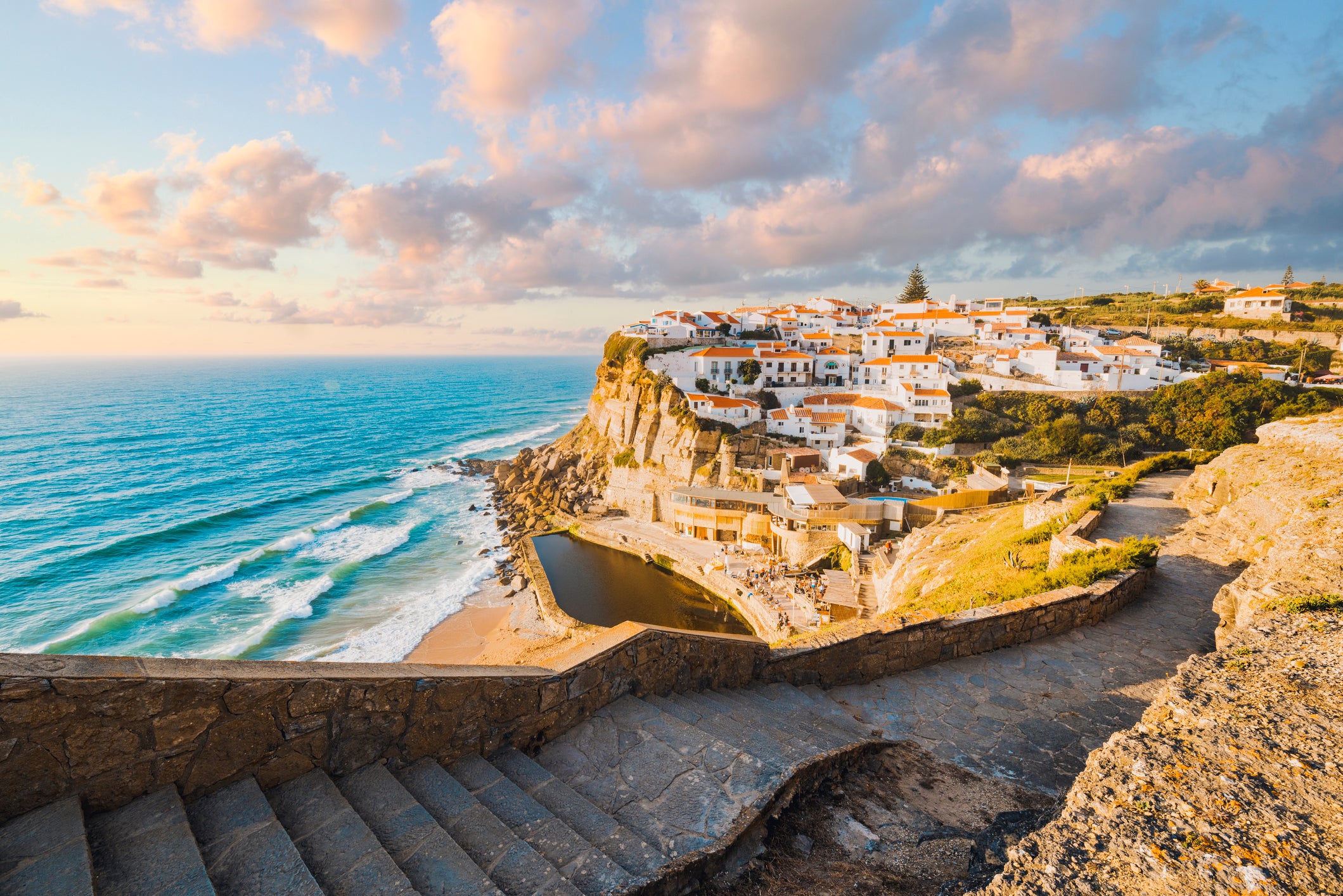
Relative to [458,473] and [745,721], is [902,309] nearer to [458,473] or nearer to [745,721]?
[458,473]

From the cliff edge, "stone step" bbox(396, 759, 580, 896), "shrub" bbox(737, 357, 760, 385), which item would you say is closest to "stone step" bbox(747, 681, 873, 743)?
the cliff edge

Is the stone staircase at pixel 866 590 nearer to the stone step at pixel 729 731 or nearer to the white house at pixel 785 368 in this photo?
the stone step at pixel 729 731

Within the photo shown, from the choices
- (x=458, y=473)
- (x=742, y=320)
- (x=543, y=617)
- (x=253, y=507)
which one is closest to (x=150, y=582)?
(x=253, y=507)

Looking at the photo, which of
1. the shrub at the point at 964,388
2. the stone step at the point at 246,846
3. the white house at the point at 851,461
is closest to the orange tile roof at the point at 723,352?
the white house at the point at 851,461

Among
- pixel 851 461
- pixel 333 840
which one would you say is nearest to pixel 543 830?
pixel 333 840

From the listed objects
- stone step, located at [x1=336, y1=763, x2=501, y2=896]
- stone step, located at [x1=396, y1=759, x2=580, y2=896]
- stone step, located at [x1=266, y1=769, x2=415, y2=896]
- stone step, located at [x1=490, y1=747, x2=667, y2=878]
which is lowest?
stone step, located at [x1=490, y1=747, x2=667, y2=878]

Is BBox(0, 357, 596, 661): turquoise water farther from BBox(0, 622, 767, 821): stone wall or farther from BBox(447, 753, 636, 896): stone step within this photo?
BBox(447, 753, 636, 896): stone step

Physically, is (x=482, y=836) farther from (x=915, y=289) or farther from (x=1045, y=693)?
(x=915, y=289)
